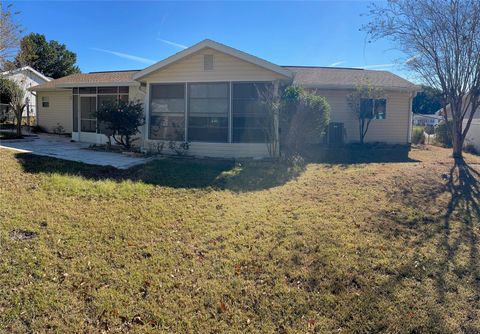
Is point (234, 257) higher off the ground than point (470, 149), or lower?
lower

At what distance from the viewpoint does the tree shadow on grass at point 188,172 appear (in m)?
7.97

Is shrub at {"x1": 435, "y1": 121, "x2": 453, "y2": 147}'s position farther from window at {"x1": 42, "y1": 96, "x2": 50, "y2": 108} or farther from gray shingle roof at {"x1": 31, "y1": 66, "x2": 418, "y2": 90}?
window at {"x1": 42, "y1": 96, "x2": 50, "y2": 108}

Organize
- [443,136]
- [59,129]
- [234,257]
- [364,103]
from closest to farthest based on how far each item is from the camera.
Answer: [234,257], [364,103], [443,136], [59,129]

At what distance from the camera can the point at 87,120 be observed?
15.3 metres

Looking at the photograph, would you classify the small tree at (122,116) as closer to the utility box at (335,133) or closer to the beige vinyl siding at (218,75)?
the beige vinyl siding at (218,75)

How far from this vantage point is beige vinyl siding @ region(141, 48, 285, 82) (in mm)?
10883

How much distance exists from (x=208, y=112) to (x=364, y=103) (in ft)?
25.4

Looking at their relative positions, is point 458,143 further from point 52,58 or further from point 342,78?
point 52,58

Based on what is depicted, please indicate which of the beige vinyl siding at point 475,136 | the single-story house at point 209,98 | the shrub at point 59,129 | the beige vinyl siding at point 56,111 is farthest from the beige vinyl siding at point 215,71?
the beige vinyl siding at point 475,136

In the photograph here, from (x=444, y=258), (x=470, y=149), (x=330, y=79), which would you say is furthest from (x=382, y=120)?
(x=444, y=258)

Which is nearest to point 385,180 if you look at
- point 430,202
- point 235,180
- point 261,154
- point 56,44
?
point 430,202

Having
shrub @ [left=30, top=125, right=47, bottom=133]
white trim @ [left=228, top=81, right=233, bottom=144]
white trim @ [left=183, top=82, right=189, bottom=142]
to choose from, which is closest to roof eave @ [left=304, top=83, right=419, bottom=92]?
white trim @ [left=228, top=81, right=233, bottom=144]

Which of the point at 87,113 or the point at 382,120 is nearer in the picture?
the point at 87,113

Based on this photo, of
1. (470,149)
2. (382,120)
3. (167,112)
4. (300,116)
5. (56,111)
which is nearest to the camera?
(300,116)
